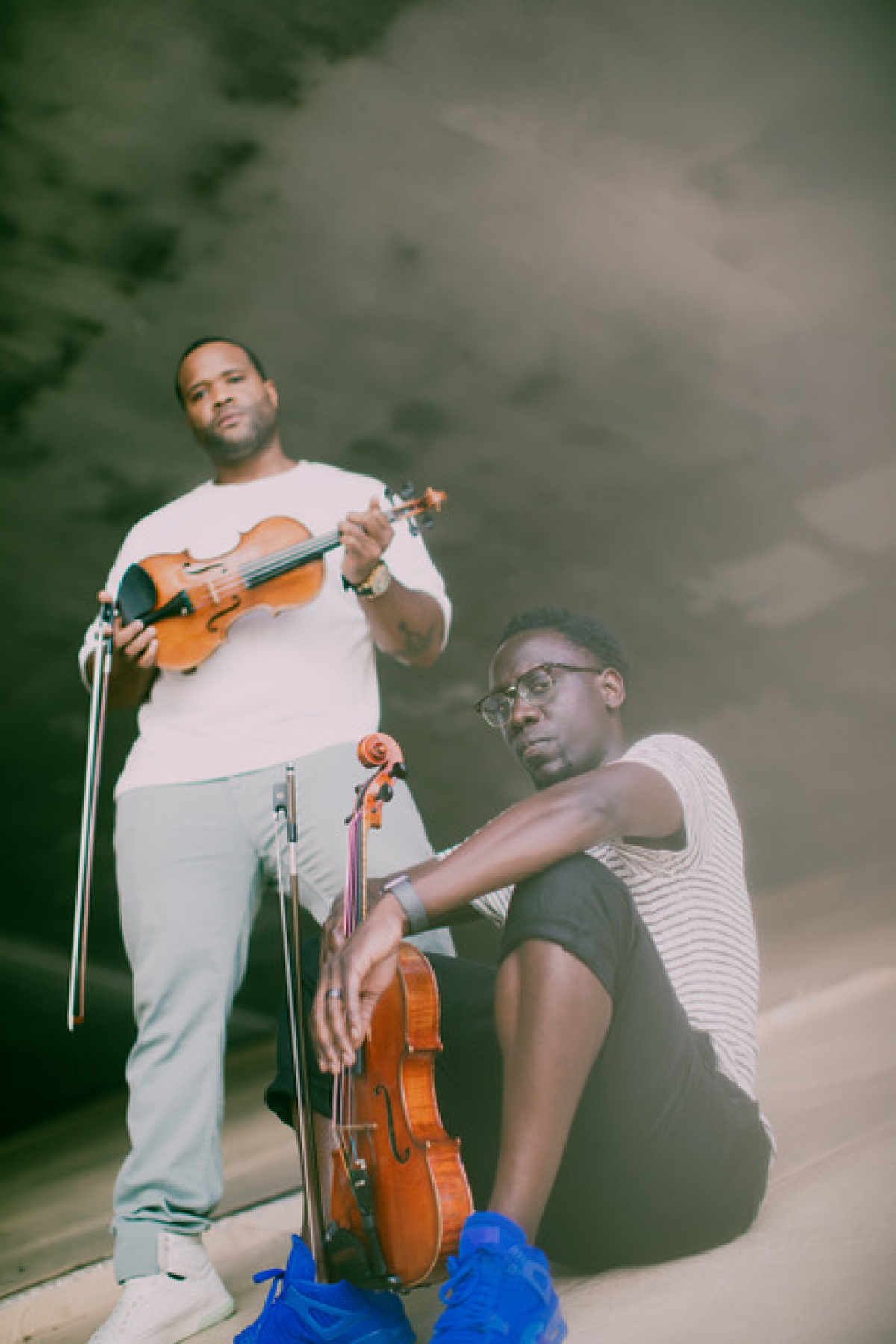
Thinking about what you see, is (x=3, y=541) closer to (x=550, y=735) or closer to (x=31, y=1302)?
(x=31, y=1302)

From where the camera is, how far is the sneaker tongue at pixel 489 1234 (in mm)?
1069

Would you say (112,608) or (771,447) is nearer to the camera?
(112,608)

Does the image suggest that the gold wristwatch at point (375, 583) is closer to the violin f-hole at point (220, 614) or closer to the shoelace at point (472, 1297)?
the violin f-hole at point (220, 614)

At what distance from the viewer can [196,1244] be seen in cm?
159

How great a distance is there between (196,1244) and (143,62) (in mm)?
2993

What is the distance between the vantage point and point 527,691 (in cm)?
169

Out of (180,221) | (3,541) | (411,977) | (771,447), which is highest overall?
(180,221)

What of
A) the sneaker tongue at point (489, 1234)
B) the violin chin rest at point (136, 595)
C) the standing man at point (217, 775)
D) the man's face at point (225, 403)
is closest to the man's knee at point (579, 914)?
the sneaker tongue at point (489, 1234)

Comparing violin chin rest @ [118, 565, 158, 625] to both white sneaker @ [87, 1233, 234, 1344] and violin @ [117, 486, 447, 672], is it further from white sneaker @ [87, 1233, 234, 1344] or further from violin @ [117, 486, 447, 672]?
white sneaker @ [87, 1233, 234, 1344]

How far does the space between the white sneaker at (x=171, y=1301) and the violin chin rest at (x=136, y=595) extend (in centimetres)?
98

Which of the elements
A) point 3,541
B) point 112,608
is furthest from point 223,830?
point 3,541

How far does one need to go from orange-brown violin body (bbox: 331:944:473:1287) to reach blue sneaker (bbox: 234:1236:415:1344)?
0.06 metres

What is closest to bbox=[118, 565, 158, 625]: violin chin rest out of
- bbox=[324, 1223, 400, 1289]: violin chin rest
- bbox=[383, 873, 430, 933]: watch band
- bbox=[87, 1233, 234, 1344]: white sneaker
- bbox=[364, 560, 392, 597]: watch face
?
bbox=[364, 560, 392, 597]: watch face

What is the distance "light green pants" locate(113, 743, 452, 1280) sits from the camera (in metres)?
1.60
